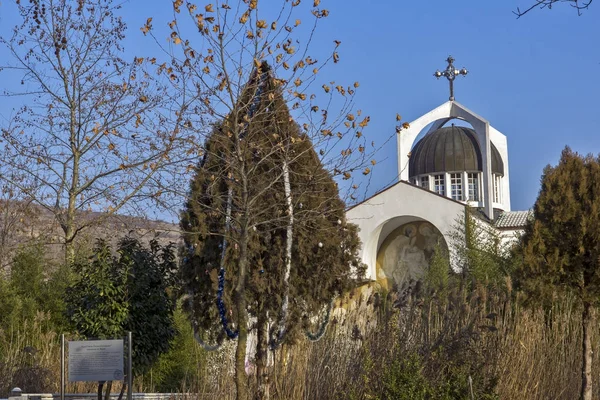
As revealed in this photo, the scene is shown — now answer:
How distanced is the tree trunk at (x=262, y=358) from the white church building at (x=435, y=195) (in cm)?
2667

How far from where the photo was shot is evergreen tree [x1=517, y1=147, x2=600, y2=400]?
9656 millimetres

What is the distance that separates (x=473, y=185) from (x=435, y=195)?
5.60m

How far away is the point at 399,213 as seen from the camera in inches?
1526

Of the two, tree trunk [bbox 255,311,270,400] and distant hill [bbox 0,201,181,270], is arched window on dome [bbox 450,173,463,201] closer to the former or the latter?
distant hill [bbox 0,201,181,270]

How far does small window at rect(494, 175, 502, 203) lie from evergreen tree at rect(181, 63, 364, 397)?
3512 cm

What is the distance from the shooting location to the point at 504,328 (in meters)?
9.43

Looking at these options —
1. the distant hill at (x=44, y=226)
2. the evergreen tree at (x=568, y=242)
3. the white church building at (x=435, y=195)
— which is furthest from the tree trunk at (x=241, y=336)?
the white church building at (x=435, y=195)

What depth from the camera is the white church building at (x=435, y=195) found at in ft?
124

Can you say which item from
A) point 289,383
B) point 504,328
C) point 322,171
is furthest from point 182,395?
point 504,328

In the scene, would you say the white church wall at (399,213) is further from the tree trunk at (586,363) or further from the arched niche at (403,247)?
the tree trunk at (586,363)

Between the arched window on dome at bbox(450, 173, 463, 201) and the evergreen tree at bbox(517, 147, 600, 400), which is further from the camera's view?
the arched window on dome at bbox(450, 173, 463, 201)

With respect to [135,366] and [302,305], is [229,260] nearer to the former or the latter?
[302,305]

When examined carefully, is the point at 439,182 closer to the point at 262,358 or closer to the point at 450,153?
the point at 450,153

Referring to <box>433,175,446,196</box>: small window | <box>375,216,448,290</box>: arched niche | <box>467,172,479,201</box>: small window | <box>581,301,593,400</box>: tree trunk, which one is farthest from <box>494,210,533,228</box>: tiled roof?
<box>581,301,593,400</box>: tree trunk
